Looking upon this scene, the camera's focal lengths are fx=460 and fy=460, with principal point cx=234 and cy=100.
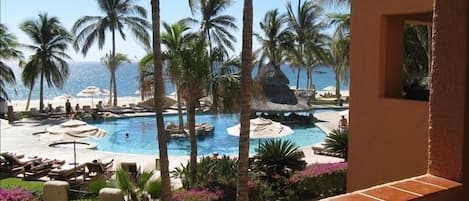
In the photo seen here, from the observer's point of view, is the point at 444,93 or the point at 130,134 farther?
the point at 130,134

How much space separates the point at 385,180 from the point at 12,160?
14.3 meters

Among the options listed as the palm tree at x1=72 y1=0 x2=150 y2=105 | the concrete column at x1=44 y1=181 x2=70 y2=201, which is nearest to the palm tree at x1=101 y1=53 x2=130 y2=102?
the palm tree at x1=72 y1=0 x2=150 y2=105

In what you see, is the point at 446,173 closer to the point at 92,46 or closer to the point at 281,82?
the point at 281,82

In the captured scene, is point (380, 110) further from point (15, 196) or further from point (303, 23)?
point (303, 23)

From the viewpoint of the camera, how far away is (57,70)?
131 ft

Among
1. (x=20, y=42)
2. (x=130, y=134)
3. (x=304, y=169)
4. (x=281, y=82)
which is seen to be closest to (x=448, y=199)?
(x=304, y=169)

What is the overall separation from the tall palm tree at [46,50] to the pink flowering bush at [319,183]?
103 ft

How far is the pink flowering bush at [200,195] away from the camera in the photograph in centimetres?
1063

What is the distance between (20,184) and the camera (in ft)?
Answer: 49.3

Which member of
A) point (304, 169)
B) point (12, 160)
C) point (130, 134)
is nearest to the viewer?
point (304, 169)

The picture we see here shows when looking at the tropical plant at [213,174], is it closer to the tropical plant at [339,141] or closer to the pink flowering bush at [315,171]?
the pink flowering bush at [315,171]

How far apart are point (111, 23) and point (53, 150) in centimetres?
2390

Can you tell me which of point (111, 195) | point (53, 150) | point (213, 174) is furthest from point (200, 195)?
point (53, 150)

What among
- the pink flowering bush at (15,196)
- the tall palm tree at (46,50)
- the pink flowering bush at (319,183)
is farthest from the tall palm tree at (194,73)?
the tall palm tree at (46,50)
